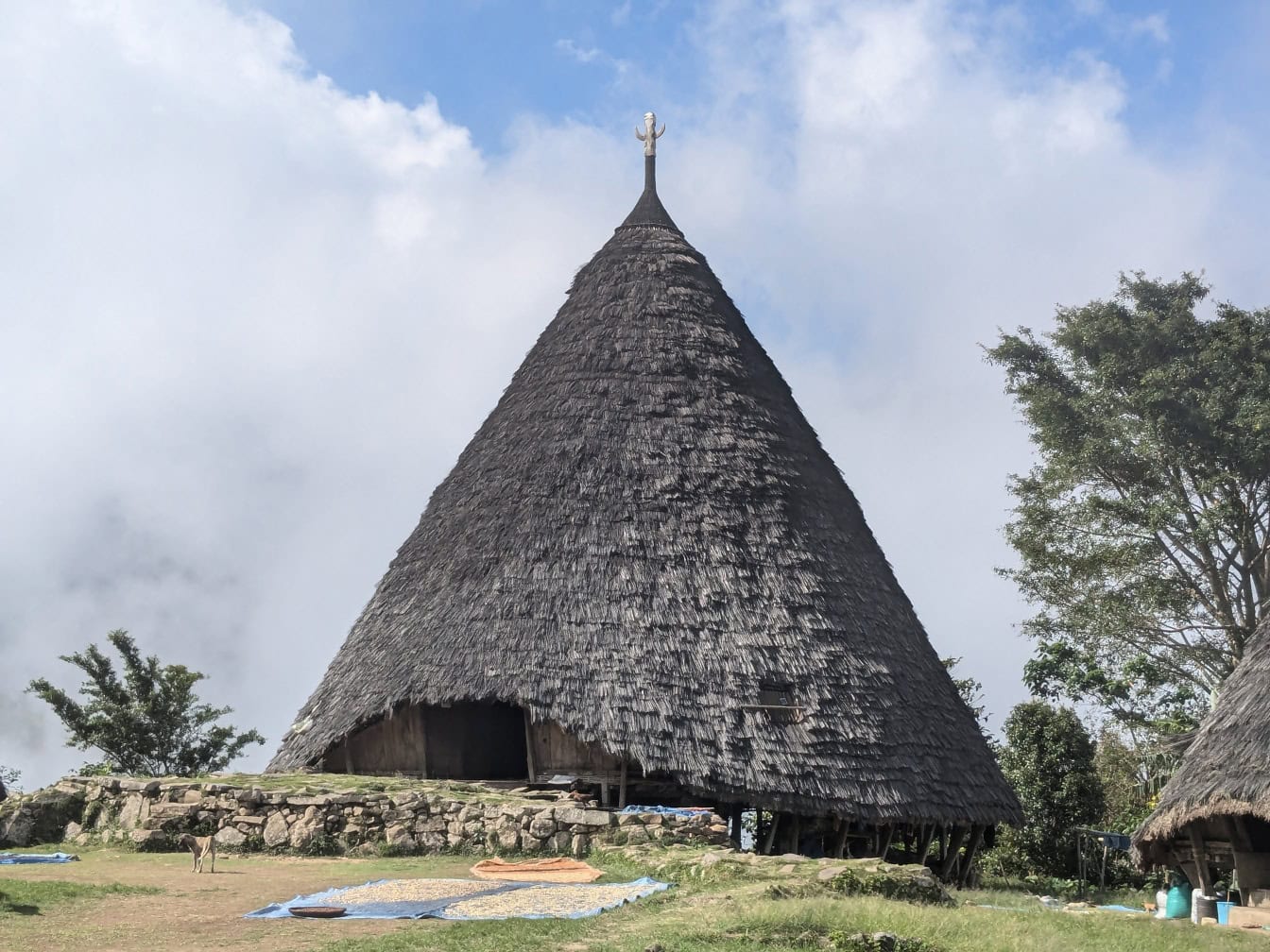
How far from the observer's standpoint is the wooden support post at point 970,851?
1943 cm

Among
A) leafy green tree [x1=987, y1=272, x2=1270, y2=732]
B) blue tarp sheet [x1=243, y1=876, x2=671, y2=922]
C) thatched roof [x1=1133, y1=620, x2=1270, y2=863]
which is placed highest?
leafy green tree [x1=987, y1=272, x2=1270, y2=732]

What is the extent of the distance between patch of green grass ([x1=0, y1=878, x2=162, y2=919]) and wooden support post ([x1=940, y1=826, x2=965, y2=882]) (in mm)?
11130

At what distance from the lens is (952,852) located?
746 inches

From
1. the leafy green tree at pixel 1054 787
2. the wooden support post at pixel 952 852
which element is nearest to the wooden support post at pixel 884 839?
the wooden support post at pixel 952 852

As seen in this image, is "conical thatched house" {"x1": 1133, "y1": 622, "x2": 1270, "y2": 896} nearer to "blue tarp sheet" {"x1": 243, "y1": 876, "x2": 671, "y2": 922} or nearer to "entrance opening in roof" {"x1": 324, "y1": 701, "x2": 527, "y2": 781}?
"blue tarp sheet" {"x1": 243, "y1": 876, "x2": 671, "y2": 922}

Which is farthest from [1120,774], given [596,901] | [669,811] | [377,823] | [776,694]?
[596,901]

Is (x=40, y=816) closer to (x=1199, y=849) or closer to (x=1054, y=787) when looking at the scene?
(x=1199, y=849)

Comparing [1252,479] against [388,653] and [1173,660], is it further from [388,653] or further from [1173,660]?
[388,653]

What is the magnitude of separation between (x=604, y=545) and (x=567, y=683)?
82.1 inches

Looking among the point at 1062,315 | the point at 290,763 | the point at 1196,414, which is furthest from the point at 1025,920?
the point at 1062,315

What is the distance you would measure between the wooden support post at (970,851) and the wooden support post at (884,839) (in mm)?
2209

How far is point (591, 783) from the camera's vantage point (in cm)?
1667

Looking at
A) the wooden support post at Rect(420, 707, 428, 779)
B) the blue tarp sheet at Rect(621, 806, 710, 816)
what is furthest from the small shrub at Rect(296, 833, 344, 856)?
the wooden support post at Rect(420, 707, 428, 779)

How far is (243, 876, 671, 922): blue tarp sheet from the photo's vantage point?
33.2 feet
